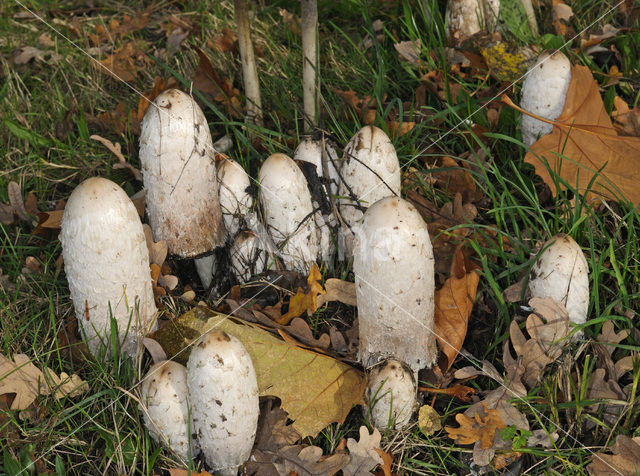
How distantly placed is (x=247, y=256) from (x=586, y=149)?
1.45 metres

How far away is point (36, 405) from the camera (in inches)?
103

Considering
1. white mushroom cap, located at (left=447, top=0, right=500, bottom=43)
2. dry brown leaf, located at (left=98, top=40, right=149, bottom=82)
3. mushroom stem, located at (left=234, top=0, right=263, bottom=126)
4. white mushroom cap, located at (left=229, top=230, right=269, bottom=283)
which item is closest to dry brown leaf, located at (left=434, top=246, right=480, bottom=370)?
white mushroom cap, located at (left=229, top=230, right=269, bottom=283)

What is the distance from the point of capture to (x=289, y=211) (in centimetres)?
288

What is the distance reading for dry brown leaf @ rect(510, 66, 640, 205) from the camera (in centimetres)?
296

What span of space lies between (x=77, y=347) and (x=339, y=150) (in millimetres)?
1291

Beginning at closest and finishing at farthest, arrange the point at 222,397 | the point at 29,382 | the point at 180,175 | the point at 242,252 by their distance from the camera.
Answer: the point at 222,397
the point at 29,382
the point at 180,175
the point at 242,252

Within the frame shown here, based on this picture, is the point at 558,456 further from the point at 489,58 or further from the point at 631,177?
the point at 489,58

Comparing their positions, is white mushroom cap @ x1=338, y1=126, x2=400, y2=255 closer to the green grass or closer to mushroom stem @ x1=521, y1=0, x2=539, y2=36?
the green grass

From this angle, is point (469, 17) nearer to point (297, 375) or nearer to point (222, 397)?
point (297, 375)

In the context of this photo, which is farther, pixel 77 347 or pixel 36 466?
pixel 77 347

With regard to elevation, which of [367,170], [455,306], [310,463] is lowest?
[310,463]

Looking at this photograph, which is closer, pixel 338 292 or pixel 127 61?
pixel 338 292

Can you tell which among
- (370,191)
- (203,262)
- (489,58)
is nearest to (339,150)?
(370,191)

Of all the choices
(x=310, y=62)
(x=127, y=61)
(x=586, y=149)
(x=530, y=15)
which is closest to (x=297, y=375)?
(x=586, y=149)
